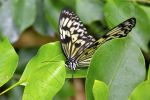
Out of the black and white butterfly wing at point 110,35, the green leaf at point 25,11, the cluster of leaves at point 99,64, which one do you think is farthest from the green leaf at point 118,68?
the green leaf at point 25,11

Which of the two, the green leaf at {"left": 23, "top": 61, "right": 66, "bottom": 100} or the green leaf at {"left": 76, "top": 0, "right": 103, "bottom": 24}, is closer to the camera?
the green leaf at {"left": 23, "top": 61, "right": 66, "bottom": 100}

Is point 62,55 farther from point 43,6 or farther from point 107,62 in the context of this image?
point 43,6

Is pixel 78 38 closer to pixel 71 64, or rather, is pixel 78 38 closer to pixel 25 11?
pixel 71 64

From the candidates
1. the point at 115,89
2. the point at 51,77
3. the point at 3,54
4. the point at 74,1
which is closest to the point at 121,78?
the point at 115,89

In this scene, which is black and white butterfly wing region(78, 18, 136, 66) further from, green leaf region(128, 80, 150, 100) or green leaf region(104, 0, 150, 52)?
green leaf region(128, 80, 150, 100)

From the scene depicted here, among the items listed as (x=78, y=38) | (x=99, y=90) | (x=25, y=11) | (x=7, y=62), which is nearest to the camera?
(x=99, y=90)

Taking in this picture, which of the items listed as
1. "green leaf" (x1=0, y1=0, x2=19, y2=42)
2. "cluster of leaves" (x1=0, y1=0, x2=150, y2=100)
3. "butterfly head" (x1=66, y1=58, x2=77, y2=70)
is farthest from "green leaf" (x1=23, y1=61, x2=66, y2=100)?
"green leaf" (x1=0, y1=0, x2=19, y2=42)

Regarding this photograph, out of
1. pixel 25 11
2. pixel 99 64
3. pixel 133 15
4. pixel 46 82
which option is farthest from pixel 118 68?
pixel 25 11
